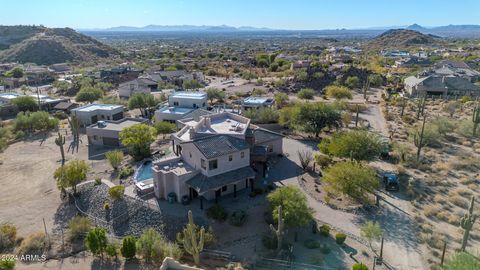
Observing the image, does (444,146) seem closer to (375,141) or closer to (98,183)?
(375,141)

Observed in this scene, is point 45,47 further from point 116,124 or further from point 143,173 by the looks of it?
point 143,173

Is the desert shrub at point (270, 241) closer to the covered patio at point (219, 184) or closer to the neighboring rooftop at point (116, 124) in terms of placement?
the covered patio at point (219, 184)

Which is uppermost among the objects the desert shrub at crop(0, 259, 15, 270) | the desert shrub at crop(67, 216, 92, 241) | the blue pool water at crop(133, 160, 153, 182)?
the blue pool water at crop(133, 160, 153, 182)

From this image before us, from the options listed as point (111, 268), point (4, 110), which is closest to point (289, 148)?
point (111, 268)

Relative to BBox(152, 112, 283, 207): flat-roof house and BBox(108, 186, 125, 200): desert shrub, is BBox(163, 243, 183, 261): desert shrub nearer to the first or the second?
BBox(152, 112, 283, 207): flat-roof house

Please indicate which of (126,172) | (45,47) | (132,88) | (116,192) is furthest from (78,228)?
(45,47)

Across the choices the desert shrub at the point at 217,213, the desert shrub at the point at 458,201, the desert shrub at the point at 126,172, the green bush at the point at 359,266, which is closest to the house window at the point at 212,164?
the desert shrub at the point at 217,213

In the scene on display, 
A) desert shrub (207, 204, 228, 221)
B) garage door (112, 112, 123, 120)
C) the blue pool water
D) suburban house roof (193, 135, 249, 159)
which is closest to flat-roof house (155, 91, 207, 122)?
garage door (112, 112, 123, 120)
